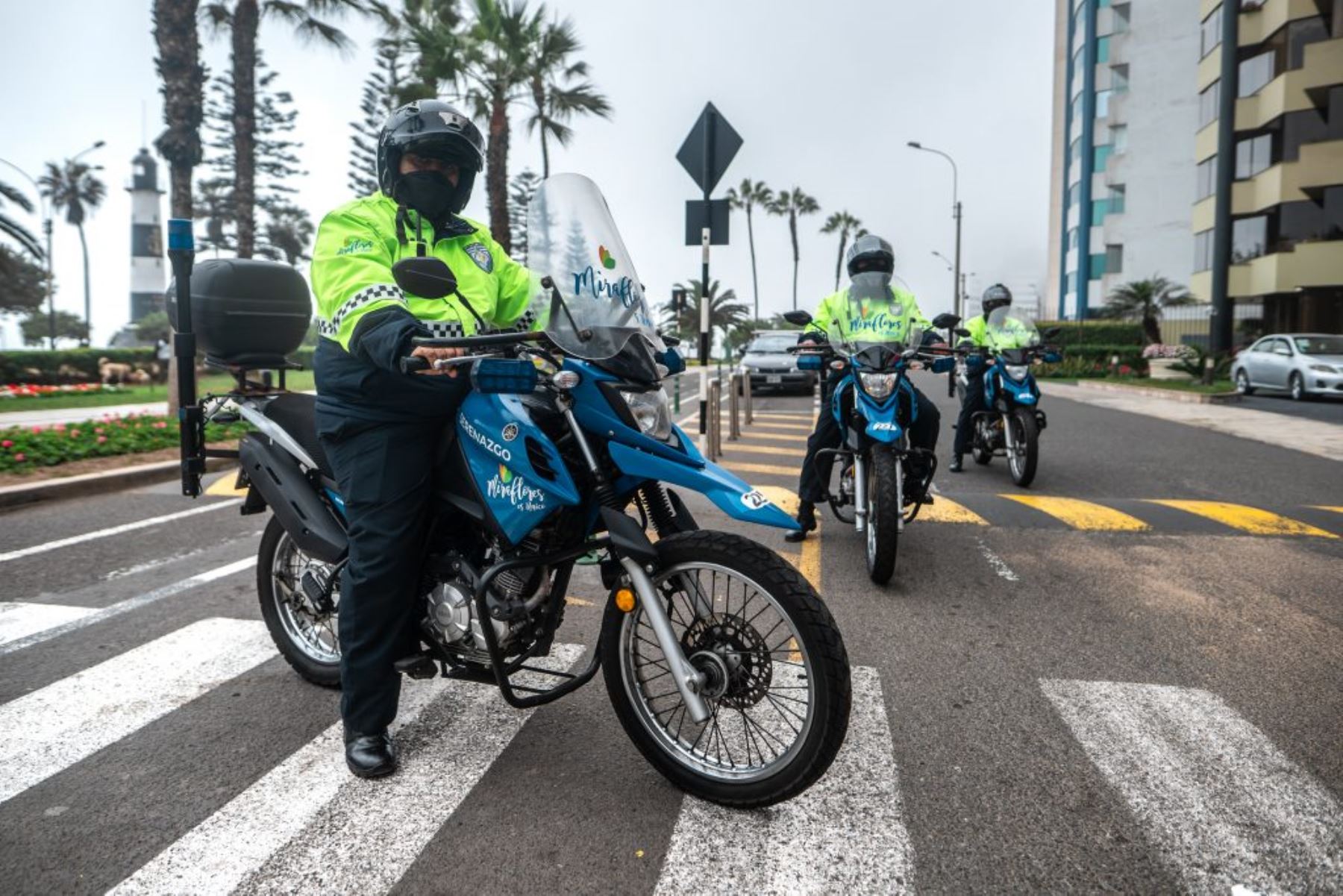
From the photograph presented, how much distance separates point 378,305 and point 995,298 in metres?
7.73

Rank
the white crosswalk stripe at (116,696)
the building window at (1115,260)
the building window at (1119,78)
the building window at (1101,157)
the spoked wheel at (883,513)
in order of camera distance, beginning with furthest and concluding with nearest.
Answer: the building window at (1101,157) < the building window at (1119,78) < the building window at (1115,260) < the spoked wheel at (883,513) < the white crosswalk stripe at (116,696)

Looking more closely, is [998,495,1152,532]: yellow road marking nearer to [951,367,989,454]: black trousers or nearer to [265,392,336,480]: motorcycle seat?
[951,367,989,454]: black trousers

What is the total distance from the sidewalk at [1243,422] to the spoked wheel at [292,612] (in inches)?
444

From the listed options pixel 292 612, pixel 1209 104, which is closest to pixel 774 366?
pixel 292 612

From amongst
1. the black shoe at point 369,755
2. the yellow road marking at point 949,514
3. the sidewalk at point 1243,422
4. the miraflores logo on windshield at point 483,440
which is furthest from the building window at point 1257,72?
the black shoe at point 369,755

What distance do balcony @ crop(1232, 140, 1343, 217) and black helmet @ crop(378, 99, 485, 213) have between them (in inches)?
1359

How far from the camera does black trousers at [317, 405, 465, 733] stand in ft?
9.45

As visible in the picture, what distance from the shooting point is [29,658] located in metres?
4.04

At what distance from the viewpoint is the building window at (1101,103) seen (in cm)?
5406

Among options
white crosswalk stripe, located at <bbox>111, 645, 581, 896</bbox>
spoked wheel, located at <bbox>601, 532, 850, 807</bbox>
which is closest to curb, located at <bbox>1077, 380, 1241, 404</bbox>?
spoked wheel, located at <bbox>601, 532, 850, 807</bbox>

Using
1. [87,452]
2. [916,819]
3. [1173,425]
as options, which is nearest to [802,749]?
[916,819]

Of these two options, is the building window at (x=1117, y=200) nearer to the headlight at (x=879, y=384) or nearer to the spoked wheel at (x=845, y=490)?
the spoked wheel at (x=845, y=490)

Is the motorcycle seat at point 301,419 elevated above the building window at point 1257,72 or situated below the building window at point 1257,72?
below

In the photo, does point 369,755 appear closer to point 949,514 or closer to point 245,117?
point 949,514
